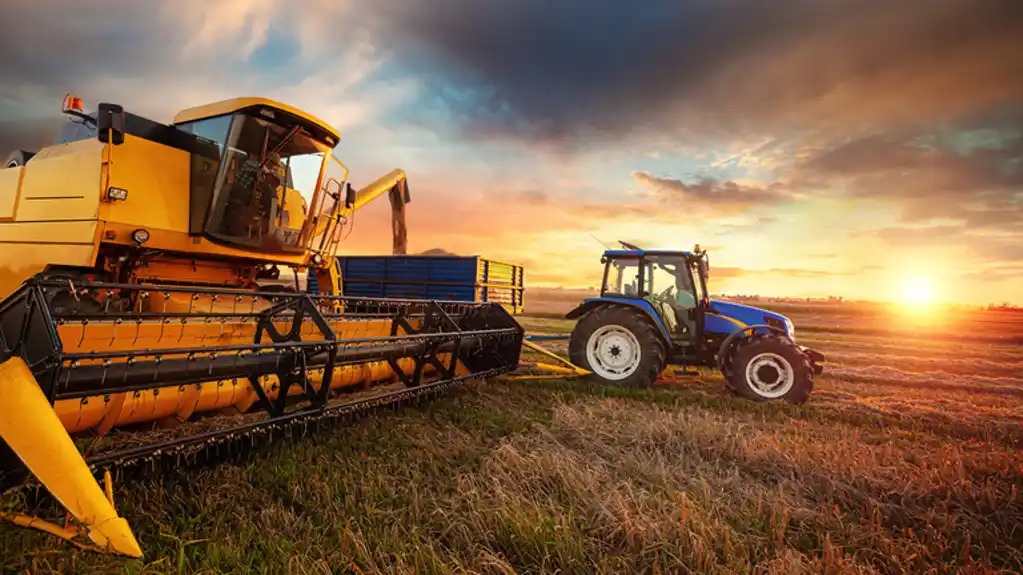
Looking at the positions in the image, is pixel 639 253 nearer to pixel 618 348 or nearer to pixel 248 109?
pixel 618 348

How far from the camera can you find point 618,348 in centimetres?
670

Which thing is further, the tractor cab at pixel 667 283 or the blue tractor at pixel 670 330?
the tractor cab at pixel 667 283

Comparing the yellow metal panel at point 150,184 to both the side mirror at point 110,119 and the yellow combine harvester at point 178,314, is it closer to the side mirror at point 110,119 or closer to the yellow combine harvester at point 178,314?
the yellow combine harvester at point 178,314

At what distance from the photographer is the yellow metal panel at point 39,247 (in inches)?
178

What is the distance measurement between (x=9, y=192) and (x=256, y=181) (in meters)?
3.00

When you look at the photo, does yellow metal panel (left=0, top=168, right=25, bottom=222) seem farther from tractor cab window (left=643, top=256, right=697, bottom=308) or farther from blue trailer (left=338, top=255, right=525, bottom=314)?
tractor cab window (left=643, top=256, right=697, bottom=308)

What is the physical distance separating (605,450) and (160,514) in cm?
256

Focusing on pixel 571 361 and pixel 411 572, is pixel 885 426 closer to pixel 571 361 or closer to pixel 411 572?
pixel 571 361

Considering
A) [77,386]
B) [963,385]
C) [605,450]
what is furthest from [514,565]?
[963,385]

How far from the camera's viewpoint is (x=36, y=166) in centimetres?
538

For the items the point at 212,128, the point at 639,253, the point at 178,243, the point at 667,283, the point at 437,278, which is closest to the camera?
the point at 178,243

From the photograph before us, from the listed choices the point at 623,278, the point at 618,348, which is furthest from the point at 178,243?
the point at 623,278

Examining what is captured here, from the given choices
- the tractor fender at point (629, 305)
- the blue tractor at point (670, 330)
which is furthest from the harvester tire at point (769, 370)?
the tractor fender at point (629, 305)

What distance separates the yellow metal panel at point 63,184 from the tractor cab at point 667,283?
19.7 feet
